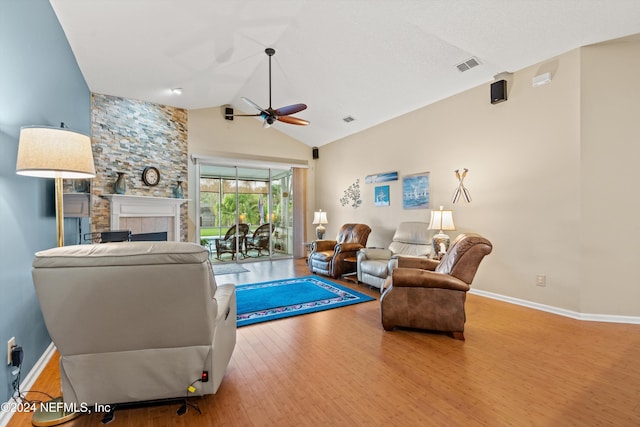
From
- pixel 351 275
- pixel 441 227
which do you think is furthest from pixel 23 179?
pixel 351 275

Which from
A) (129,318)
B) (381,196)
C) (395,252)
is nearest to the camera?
(129,318)

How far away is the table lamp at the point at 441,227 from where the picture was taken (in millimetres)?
4090

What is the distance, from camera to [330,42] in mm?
4176

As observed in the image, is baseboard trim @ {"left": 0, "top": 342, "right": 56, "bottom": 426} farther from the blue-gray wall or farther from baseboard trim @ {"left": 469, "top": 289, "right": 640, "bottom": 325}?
baseboard trim @ {"left": 469, "top": 289, "right": 640, "bottom": 325}

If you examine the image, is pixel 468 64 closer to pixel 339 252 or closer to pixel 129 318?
pixel 339 252

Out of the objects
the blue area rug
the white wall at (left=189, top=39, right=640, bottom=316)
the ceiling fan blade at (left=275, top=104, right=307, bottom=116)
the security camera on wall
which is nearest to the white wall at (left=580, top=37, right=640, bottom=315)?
the white wall at (left=189, top=39, right=640, bottom=316)

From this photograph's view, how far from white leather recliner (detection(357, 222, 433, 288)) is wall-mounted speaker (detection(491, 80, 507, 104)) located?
2.06 metres

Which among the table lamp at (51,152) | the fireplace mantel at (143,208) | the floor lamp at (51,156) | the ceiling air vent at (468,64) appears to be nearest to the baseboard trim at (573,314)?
the ceiling air vent at (468,64)

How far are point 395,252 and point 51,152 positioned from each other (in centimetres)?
441

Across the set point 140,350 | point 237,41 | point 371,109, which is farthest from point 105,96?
point 140,350

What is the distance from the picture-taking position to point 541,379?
2109mm

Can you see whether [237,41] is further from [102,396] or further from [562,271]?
[562,271]

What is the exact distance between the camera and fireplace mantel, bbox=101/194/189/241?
520 centimetres

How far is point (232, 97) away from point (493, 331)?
20.5 feet
